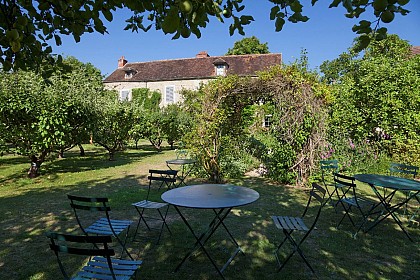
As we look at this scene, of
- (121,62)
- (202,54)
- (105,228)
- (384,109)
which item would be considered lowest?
(105,228)

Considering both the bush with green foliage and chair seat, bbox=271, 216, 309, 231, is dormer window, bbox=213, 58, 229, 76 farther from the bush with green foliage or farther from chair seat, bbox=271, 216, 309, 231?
chair seat, bbox=271, 216, 309, 231

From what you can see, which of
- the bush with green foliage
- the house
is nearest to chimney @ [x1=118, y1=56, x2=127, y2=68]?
the house

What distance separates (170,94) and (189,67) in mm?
4092

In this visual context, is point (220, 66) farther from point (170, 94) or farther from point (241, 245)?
point (241, 245)

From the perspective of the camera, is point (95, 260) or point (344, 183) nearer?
point (95, 260)

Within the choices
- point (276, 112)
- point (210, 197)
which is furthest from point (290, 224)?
point (276, 112)

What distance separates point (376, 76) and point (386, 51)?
1144 centimetres

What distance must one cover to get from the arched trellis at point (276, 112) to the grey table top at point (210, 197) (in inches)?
172

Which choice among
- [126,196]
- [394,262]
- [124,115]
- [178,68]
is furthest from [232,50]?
[394,262]

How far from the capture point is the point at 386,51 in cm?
→ 2014

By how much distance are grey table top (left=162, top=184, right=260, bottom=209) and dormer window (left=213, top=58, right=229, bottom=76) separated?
27.5 meters

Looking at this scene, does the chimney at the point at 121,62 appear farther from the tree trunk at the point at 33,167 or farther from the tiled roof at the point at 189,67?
the tree trunk at the point at 33,167

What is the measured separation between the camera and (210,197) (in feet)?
12.1

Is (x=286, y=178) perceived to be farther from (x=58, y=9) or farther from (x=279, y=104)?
(x=58, y=9)
